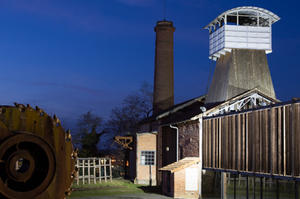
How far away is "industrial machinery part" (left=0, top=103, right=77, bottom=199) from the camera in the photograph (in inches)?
165

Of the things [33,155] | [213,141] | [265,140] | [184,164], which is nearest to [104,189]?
[184,164]

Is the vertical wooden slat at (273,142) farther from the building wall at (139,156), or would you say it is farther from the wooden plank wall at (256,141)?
the building wall at (139,156)

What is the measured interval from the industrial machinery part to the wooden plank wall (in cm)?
1065

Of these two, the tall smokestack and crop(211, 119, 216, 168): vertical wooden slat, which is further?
the tall smokestack

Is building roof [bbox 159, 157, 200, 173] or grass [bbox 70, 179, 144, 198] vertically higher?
building roof [bbox 159, 157, 200, 173]

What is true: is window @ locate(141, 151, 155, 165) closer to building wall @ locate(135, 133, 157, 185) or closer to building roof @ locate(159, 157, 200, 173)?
building wall @ locate(135, 133, 157, 185)

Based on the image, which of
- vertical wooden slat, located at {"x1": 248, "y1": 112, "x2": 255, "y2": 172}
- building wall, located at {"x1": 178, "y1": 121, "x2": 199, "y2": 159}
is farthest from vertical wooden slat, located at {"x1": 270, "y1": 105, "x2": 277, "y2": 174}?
building wall, located at {"x1": 178, "y1": 121, "x2": 199, "y2": 159}

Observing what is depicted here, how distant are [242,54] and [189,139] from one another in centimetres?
914

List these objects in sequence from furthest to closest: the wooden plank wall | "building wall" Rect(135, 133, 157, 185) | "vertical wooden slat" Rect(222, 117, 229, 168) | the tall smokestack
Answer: the tall smokestack < "building wall" Rect(135, 133, 157, 185) < "vertical wooden slat" Rect(222, 117, 229, 168) < the wooden plank wall

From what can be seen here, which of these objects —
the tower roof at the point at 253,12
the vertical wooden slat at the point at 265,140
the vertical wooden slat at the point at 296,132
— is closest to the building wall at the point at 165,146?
the tower roof at the point at 253,12

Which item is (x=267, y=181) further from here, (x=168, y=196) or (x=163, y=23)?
(x=163, y=23)

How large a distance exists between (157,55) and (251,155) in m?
23.9

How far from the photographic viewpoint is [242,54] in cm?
2856

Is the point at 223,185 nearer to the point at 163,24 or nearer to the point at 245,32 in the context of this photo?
the point at 245,32
